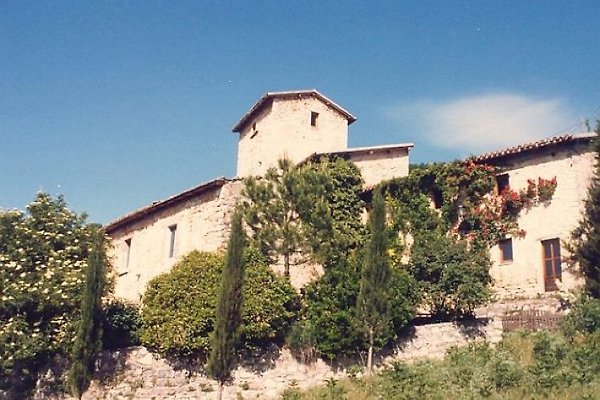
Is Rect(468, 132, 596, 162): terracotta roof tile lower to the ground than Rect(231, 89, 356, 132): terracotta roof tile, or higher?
lower

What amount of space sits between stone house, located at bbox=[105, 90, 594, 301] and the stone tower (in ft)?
0.16

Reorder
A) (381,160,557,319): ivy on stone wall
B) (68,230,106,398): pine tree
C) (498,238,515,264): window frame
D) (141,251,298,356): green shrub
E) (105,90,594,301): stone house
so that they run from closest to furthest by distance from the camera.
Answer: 1. (68,230,106,398): pine tree
2. (141,251,298,356): green shrub
3. (381,160,557,319): ivy on stone wall
4. (105,90,594,301): stone house
5. (498,238,515,264): window frame

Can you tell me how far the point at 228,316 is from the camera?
1953 centimetres

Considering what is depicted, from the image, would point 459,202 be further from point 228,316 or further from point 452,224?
point 228,316

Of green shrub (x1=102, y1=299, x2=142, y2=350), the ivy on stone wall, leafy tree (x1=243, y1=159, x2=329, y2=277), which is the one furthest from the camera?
green shrub (x1=102, y1=299, x2=142, y2=350)

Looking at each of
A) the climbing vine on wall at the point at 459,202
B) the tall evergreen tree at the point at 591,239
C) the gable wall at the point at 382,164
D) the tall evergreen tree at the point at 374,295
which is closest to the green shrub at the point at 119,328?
the tall evergreen tree at the point at 374,295

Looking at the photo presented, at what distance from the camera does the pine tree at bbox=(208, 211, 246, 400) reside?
1920 centimetres

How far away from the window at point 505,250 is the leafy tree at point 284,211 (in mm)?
7400

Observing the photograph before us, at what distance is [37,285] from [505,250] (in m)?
16.8

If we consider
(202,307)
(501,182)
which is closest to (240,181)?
(202,307)

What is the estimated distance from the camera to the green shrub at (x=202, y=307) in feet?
68.7

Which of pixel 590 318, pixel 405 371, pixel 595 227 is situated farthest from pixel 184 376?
pixel 595 227

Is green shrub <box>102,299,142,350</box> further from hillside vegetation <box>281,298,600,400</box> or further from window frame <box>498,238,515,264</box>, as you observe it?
window frame <box>498,238,515,264</box>

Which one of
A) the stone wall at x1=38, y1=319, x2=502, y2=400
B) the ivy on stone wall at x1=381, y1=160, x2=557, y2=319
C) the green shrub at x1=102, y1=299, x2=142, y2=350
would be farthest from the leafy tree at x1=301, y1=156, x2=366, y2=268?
the green shrub at x1=102, y1=299, x2=142, y2=350
